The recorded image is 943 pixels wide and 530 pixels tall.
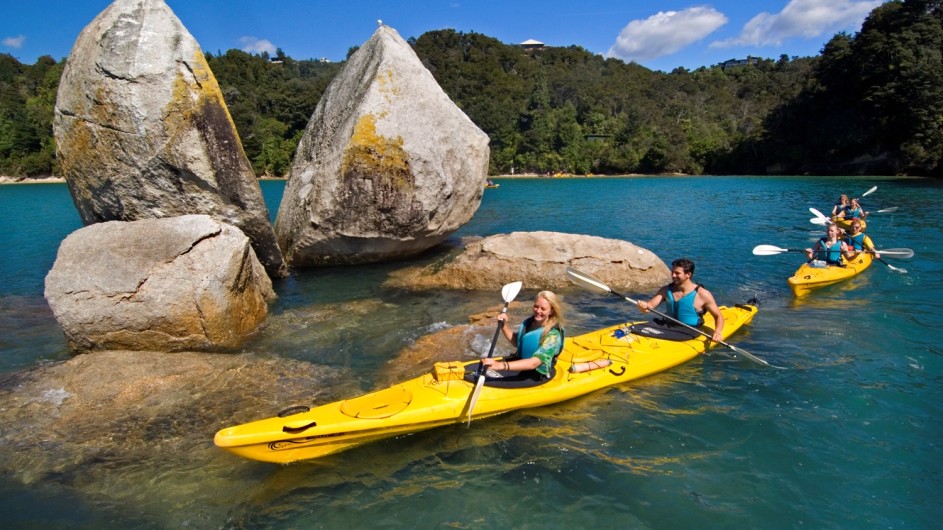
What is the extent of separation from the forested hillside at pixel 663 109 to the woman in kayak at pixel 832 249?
4269 cm

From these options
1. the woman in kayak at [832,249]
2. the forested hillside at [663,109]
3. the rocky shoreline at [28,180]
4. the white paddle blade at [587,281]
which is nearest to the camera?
the white paddle blade at [587,281]

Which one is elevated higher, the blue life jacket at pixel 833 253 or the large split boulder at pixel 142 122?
the large split boulder at pixel 142 122

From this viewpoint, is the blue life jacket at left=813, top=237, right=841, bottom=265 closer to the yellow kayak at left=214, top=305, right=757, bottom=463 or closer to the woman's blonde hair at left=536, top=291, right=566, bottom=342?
the yellow kayak at left=214, top=305, right=757, bottom=463

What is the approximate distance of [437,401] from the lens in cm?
487

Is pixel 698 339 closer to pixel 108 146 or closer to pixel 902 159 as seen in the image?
pixel 108 146

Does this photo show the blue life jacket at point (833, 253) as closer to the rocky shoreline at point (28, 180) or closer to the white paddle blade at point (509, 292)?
the white paddle blade at point (509, 292)

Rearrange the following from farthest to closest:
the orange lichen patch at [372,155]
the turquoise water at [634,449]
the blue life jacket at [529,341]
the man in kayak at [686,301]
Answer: the orange lichen patch at [372,155]
the man in kayak at [686,301]
the blue life jacket at [529,341]
the turquoise water at [634,449]

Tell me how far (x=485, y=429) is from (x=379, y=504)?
4.45ft

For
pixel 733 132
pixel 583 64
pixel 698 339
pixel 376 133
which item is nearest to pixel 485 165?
pixel 376 133

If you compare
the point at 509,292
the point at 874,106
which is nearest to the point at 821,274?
the point at 509,292

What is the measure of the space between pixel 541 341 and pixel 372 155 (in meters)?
5.66

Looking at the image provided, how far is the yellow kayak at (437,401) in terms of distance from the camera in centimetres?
421

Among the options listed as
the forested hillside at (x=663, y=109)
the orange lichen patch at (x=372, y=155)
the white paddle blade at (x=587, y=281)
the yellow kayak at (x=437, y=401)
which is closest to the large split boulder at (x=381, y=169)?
the orange lichen patch at (x=372, y=155)

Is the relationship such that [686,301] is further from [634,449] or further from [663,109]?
[663,109]
